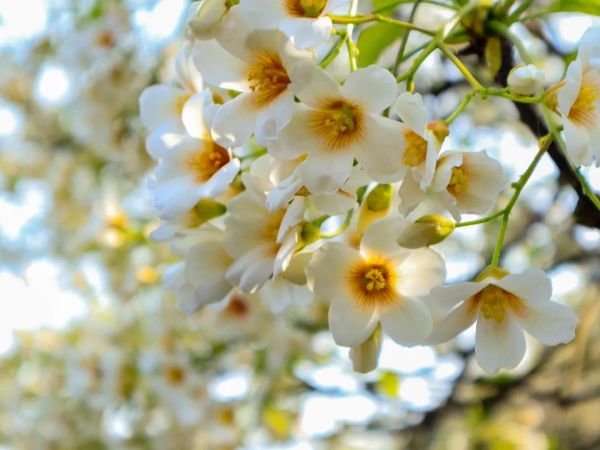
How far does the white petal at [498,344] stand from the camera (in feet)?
2.02

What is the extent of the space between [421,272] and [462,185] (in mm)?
98

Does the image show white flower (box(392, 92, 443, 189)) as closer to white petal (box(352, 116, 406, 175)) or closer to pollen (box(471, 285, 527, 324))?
white petal (box(352, 116, 406, 175))

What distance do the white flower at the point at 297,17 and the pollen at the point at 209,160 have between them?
16cm

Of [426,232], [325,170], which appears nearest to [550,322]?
[426,232]

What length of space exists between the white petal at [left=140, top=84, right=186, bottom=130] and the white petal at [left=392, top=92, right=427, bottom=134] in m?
0.33

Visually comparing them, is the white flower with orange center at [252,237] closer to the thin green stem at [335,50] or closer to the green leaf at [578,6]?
the thin green stem at [335,50]

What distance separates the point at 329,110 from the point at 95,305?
2233mm

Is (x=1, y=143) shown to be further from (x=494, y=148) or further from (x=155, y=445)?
(x=494, y=148)

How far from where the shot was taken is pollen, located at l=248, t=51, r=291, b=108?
588 millimetres

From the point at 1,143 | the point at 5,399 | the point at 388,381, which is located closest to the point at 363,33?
the point at 388,381

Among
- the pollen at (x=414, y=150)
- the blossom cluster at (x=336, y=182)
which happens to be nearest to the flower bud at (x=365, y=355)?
the blossom cluster at (x=336, y=182)

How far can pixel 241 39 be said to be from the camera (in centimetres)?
57

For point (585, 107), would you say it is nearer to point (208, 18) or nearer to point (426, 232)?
point (426, 232)

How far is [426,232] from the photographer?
22.5 inches
